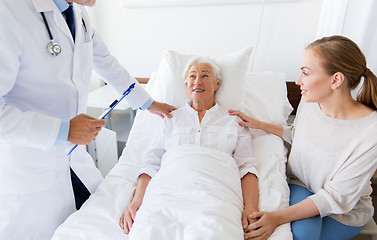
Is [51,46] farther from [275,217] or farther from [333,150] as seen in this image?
[333,150]

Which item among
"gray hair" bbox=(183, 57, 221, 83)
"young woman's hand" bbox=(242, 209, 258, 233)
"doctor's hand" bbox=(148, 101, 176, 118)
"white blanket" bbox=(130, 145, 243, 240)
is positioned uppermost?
"gray hair" bbox=(183, 57, 221, 83)

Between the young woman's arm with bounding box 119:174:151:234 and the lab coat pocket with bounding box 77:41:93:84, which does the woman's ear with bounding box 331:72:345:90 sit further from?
the lab coat pocket with bounding box 77:41:93:84

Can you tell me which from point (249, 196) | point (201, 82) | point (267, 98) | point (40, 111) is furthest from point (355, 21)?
point (40, 111)

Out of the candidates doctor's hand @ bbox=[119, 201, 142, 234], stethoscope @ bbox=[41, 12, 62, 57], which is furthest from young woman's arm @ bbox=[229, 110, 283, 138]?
stethoscope @ bbox=[41, 12, 62, 57]

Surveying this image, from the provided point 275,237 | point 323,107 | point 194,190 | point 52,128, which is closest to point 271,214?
point 275,237

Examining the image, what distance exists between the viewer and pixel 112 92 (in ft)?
7.20

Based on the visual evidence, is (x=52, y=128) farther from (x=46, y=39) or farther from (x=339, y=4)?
(x=339, y=4)

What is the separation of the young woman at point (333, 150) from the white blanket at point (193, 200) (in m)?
0.15

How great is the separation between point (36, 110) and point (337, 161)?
1.20 m

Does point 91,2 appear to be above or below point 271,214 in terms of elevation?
above

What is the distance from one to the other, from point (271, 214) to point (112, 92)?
1.68 m

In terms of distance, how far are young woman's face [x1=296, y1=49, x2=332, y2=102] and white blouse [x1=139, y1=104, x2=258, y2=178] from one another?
0.40 metres

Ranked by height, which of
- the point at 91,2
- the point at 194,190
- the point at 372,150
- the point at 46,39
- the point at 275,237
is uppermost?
the point at 91,2

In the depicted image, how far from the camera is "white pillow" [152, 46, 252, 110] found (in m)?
1.59
